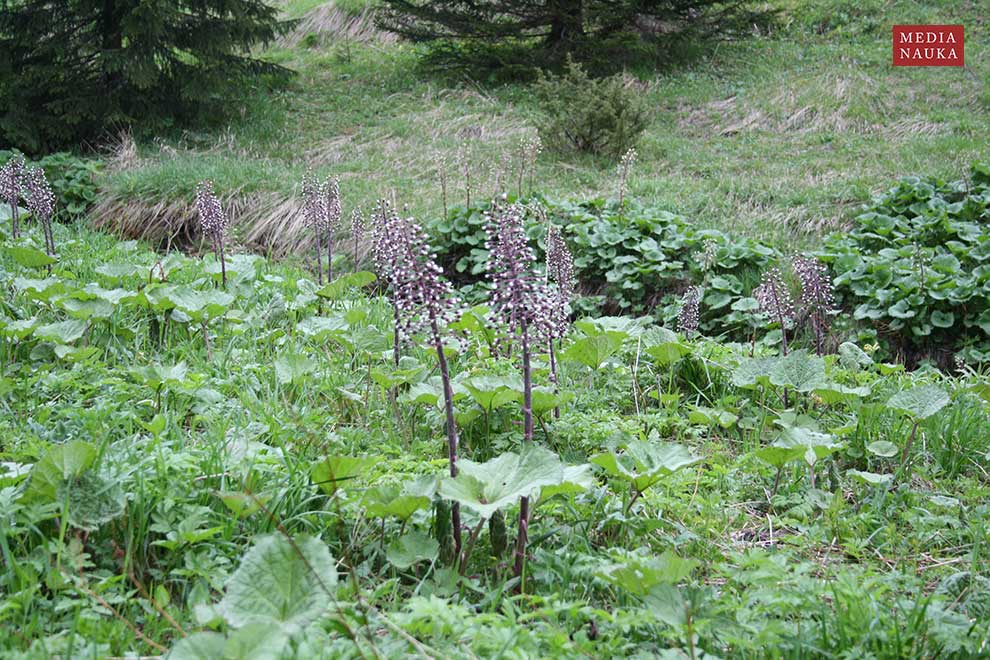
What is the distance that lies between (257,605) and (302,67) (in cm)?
1396

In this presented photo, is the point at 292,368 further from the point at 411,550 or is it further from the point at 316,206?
the point at 316,206

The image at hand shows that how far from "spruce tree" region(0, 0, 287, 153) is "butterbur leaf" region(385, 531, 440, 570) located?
8.90 m

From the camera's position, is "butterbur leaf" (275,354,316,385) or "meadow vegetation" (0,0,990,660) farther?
"butterbur leaf" (275,354,316,385)

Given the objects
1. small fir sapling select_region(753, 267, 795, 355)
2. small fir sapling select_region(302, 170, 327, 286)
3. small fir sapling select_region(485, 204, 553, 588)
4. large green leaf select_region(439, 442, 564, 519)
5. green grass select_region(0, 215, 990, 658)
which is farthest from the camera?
small fir sapling select_region(302, 170, 327, 286)

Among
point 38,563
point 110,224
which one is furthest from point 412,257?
point 110,224

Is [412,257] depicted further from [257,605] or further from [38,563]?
[38,563]

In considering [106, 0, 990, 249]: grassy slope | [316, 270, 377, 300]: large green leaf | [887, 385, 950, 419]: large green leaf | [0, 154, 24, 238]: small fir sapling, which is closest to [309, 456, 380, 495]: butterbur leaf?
[887, 385, 950, 419]: large green leaf

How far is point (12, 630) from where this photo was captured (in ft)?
5.54

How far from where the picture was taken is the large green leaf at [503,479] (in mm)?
1952

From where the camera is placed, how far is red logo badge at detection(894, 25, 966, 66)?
11562mm

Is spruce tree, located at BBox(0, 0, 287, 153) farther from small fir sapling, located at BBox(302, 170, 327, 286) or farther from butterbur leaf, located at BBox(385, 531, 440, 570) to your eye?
butterbur leaf, located at BBox(385, 531, 440, 570)

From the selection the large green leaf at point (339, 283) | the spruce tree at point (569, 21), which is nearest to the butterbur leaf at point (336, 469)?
the large green leaf at point (339, 283)

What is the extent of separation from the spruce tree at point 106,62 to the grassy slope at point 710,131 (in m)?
0.78

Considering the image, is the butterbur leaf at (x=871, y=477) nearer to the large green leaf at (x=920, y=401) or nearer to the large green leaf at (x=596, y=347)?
the large green leaf at (x=920, y=401)
